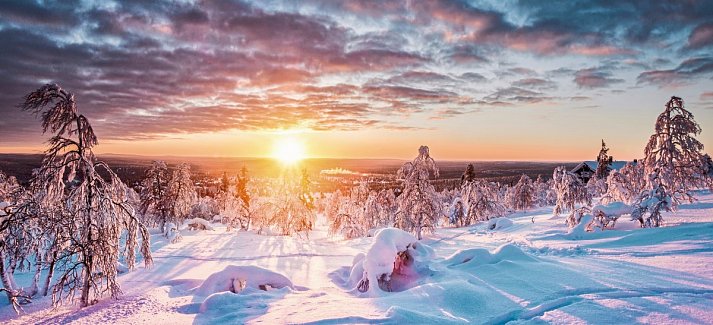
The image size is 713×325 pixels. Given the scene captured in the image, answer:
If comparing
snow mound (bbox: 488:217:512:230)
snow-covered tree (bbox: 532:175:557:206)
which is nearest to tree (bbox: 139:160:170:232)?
snow mound (bbox: 488:217:512:230)

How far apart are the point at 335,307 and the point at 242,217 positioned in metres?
48.8

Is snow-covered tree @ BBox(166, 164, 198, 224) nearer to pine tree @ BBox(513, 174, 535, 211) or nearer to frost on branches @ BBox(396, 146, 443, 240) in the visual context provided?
frost on branches @ BBox(396, 146, 443, 240)

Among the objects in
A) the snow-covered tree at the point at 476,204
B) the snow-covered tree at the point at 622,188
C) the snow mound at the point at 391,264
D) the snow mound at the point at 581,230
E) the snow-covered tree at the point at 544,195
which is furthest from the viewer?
the snow-covered tree at the point at 544,195

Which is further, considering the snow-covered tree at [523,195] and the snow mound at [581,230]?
the snow-covered tree at [523,195]

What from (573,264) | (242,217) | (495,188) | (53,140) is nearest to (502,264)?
(573,264)

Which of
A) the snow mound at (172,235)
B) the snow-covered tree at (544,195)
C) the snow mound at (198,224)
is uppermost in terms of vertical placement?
the snow-covered tree at (544,195)

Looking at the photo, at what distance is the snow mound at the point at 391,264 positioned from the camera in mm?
13164

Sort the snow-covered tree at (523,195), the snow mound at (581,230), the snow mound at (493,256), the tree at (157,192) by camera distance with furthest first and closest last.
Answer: the snow-covered tree at (523,195) → the tree at (157,192) → the snow mound at (581,230) → the snow mound at (493,256)

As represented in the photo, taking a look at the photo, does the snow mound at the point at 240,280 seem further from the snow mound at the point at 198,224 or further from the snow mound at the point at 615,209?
the snow mound at the point at 198,224

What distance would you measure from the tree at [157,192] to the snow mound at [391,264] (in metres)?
33.2

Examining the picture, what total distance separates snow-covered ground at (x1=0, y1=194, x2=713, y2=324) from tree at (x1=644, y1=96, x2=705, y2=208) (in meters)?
2.14

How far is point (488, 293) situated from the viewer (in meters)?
9.43

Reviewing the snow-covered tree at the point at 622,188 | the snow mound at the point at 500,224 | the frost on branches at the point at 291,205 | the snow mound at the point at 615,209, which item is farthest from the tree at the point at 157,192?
the snow-covered tree at the point at 622,188

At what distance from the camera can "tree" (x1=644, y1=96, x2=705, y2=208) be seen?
18.0 m
